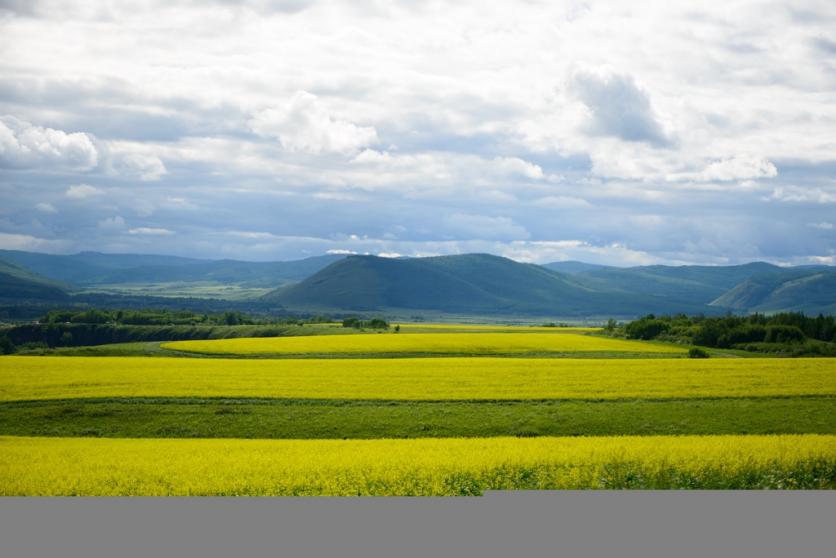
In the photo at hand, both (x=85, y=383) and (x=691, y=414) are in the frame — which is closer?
(x=691, y=414)

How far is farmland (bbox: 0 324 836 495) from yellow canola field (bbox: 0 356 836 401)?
149mm

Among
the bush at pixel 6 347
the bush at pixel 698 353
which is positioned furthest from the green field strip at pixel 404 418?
the bush at pixel 6 347

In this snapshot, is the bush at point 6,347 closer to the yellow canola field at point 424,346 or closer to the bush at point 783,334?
the yellow canola field at point 424,346

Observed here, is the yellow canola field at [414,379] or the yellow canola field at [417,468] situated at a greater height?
the yellow canola field at [414,379]

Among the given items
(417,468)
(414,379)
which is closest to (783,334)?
(414,379)

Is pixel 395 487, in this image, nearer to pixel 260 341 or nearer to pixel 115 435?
pixel 115 435

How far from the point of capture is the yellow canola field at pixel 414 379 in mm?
34906

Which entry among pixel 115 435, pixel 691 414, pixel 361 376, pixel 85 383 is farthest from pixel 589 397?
pixel 85 383

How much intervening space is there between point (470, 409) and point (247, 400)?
1024 cm

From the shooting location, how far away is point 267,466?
22328mm

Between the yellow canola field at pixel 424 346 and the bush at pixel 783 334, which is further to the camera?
the yellow canola field at pixel 424 346

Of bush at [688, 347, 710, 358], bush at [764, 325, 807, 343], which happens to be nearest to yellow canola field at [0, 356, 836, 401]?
bush at [688, 347, 710, 358]

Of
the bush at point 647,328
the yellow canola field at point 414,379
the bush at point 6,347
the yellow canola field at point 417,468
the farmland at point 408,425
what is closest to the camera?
the yellow canola field at point 417,468

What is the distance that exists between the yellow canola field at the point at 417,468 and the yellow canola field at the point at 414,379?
9.93 metres
